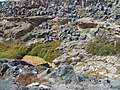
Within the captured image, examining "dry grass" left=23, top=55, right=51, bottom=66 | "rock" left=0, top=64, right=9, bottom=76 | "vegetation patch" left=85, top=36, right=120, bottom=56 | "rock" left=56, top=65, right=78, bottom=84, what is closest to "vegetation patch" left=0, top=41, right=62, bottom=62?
"dry grass" left=23, top=55, right=51, bottom=66

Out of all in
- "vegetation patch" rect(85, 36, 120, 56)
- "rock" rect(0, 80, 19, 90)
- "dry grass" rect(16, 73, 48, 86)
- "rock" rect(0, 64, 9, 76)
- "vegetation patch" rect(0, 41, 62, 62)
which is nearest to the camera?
"rock" rect(0, 80, 19, 90)

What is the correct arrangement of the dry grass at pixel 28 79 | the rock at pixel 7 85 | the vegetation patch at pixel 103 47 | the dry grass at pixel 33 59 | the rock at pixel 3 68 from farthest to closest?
the dry grass at pixel 33 59
the vegetation patch at pixel 103 47
the rock at pixel 3 68
the dry grass at pixel 28 79
the rock at pixel 7 85

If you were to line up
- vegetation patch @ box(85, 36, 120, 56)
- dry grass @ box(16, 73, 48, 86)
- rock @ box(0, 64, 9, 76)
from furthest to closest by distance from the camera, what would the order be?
vegetation patch @ box(85, 36, 120, 56)
rock @ box(0, 64, 9, 76)
dry grass @ box(16, 73, 48, 86)

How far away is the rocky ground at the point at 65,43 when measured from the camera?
1175cm

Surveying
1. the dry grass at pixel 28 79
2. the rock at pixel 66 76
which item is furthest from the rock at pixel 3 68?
the rock at pixel 66 76

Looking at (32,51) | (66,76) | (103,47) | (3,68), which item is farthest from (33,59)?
(66,76)

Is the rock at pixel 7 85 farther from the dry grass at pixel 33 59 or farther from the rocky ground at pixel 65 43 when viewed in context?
the dry grass at pixel 33 59

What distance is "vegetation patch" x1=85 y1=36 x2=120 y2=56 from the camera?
23203 millimetres

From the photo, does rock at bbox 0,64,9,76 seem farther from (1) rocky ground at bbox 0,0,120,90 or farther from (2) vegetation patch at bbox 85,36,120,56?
(2) vegetation patch at bbox 85,36,120,56

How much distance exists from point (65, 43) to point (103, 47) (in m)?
4.44

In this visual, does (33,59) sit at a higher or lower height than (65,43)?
lower

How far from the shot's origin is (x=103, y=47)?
78.1ft

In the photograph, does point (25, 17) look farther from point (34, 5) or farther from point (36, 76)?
point (36, 76)

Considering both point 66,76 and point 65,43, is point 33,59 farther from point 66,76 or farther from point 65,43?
point 66,76
